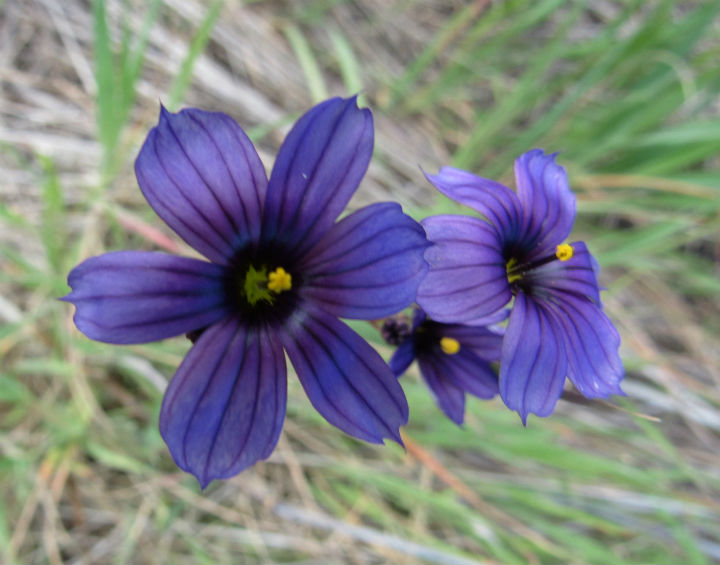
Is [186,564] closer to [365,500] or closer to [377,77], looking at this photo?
[365,500]

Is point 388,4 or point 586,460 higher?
point 388,4

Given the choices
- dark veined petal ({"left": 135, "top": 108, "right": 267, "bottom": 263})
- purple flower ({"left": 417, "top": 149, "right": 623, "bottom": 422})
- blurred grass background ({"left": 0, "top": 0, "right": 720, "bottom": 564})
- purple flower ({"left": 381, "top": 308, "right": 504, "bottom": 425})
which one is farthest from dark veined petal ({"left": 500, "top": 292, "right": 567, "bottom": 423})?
blurred grass background ({"left": 0, "top": 0, "right": 720, "bottom": 564})

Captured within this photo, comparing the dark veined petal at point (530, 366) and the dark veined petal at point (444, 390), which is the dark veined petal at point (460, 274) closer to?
the dark veined petal at point (530, 366)

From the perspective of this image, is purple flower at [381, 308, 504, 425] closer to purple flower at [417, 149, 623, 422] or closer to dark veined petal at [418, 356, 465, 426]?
dark veined petal at [418, 356, 465, 426]

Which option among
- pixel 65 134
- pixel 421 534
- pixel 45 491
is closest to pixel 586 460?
pixel 421 534

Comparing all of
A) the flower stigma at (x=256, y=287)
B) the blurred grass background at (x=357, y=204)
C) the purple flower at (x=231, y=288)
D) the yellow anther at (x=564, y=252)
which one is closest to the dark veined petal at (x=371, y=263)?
the purple flower at (x=231, y=288)

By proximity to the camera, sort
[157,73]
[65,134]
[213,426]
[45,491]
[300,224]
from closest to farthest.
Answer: [213,426]
[300,224]
[45,491]
[65,134]
[157,73]

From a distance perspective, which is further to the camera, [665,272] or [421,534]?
[665,272]
